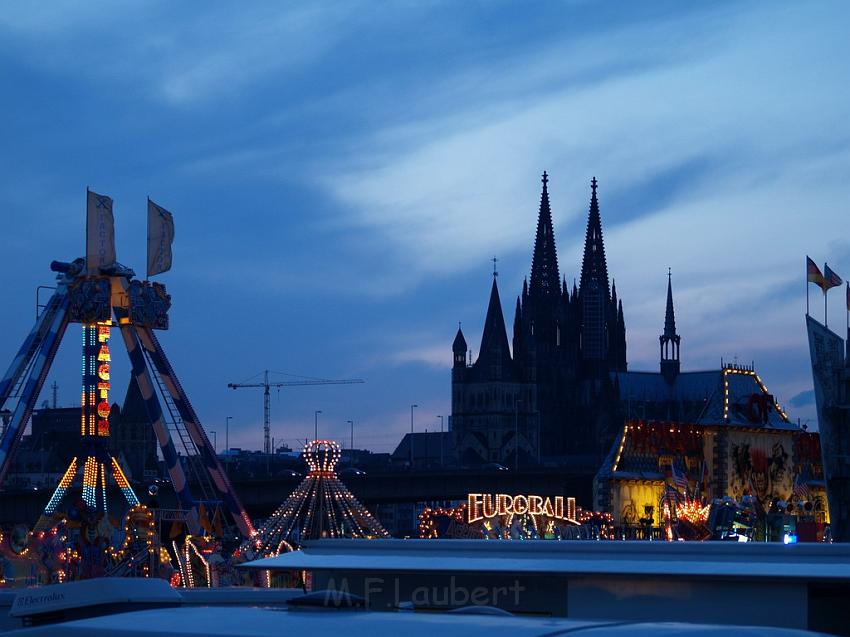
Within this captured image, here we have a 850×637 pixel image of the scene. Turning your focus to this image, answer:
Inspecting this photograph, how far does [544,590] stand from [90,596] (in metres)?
6.68

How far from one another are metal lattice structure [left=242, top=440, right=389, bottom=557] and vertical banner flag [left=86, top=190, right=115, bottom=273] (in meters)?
15.2

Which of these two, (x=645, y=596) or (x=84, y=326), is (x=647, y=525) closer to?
(x=84, y=326)

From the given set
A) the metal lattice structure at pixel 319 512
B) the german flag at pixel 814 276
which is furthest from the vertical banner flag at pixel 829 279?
the metal lattice structure at pixel 319 512

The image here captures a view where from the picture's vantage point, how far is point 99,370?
2677 inches

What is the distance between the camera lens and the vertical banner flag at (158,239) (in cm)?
7306

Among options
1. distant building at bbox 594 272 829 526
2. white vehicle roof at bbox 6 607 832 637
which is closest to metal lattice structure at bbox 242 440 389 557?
distant building at bbox 594 272 829 526

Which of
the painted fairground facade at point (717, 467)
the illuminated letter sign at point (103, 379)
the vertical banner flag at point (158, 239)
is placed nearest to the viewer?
the illuminated letter sign at point (103, 379)

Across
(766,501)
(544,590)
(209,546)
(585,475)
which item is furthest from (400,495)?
(544,590)

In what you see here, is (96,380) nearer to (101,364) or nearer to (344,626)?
(101,364)

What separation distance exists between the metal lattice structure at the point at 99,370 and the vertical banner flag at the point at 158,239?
244 cm

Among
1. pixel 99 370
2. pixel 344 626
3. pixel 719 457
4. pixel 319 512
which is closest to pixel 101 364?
pixel 99 370

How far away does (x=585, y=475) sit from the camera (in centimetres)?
13825

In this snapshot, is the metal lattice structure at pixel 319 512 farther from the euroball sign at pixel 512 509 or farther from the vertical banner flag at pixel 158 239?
the vertical banner flag at pixel 158 239

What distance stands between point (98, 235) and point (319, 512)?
1895 centimetres
